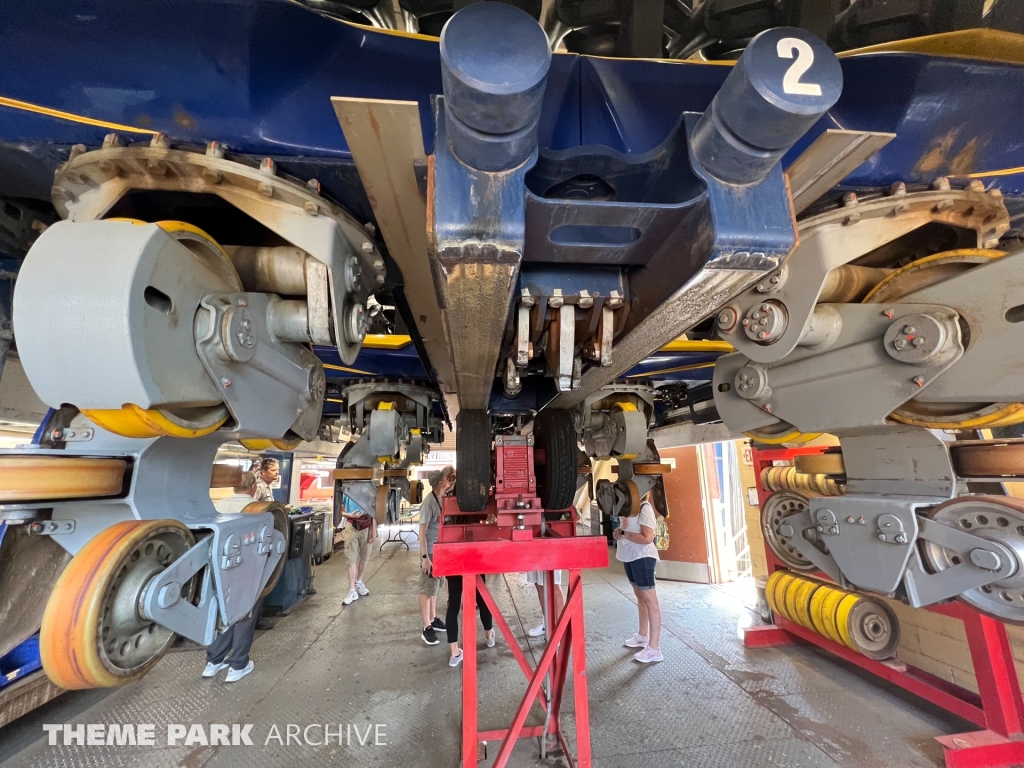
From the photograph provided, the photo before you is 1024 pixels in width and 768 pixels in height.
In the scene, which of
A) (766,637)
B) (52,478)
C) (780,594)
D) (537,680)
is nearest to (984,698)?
(780,594)

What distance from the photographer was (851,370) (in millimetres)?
1664

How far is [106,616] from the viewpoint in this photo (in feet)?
3.64

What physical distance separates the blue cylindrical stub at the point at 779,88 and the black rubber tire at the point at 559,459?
8.40 ft

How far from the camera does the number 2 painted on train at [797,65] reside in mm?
723

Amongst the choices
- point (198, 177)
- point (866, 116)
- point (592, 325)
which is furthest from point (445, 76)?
point (866, 116)

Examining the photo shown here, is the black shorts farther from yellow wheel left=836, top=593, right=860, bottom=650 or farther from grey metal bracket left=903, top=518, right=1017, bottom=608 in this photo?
grey metal bracket left=903, top=518, right=1017, bottom=608

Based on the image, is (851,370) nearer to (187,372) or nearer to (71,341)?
(187,372)

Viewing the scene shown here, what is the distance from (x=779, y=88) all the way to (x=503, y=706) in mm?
4186

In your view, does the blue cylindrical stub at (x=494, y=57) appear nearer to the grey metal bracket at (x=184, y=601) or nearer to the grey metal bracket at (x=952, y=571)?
the grey metal bracket at (x=184, y=601)

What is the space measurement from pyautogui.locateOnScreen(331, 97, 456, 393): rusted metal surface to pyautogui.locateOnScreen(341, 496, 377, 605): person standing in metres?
5.82

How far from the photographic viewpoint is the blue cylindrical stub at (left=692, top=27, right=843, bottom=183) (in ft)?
2.36

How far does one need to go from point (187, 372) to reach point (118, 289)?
0.86 feet

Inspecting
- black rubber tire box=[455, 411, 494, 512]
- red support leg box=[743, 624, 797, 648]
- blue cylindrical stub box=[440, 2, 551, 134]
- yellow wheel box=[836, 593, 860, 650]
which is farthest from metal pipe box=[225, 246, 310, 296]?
red support leg box=[743, 624, 797, 648]

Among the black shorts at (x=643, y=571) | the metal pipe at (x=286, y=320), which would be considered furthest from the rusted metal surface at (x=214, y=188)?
the black shorts at (x=643, y=571)
